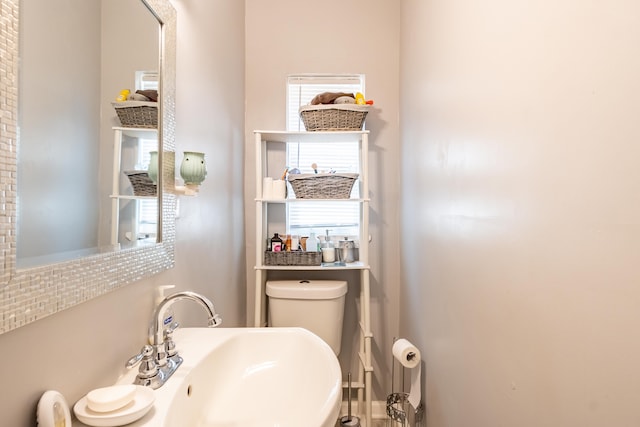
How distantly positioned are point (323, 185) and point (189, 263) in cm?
87

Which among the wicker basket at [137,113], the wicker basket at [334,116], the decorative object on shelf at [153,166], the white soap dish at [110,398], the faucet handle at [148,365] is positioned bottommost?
the faucet handle at [148,365]

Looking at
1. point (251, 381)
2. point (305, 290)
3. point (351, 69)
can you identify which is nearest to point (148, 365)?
point (251, 381)

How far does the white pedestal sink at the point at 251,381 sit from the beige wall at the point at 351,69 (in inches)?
39.5

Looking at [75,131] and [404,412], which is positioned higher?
[75,131]

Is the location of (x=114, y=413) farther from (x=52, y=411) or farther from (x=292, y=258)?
(x=292, y=258)

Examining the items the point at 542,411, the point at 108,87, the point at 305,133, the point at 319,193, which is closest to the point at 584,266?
the point at 542,411

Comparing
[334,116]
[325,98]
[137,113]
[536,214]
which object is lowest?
[536,214]

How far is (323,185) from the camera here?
188 cm

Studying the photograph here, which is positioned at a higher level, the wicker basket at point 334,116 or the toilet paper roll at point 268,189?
the wicker basket at point 334,116

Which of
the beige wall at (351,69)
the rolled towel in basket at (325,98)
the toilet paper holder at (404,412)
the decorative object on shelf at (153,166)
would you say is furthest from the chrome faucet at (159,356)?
the rolled towel in basket at (325,98)

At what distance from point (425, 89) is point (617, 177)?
3.80 feet

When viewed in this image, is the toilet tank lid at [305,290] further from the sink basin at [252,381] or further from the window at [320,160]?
the sink basin at [252,381]

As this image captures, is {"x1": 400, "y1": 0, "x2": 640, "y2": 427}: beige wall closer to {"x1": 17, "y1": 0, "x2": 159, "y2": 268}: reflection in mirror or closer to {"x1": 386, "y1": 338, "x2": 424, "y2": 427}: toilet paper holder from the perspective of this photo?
{"x1": 386, "y1": 338, "x2": 424, "y2": 427}: toilet paper holder

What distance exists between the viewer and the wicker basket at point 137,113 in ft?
2.72
